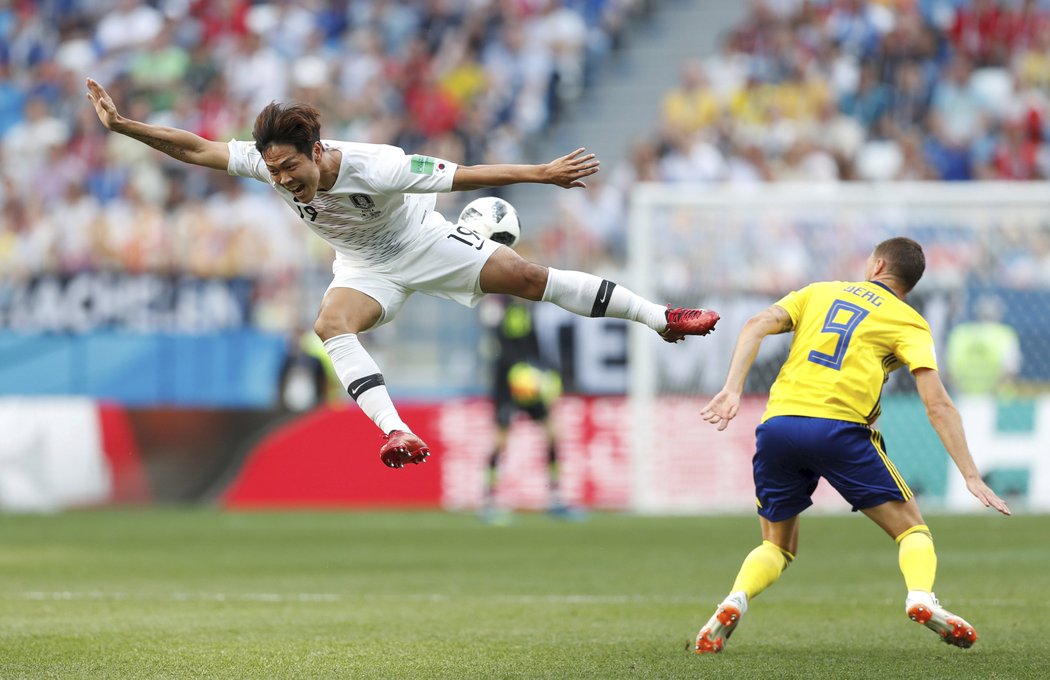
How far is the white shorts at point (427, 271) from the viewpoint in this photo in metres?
8.58

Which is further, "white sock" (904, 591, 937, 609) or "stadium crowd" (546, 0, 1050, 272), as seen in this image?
"stadium crowd" (546, 0, 1050, 272)

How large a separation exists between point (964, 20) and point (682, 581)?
12151 mm

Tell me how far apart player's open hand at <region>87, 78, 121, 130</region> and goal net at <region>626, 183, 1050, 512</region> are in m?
9.85

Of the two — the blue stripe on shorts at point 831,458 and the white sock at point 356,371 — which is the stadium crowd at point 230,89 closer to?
the white sock at point 356,371

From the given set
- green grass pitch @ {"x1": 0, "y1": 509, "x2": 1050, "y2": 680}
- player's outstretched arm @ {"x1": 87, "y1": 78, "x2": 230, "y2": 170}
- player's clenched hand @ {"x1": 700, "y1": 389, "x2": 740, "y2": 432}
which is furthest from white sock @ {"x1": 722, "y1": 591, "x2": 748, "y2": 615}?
player's outstretched arm @ {"x1": 87, "y1": 78, "x2": 230, "y2": 170}

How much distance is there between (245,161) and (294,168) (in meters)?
0.41

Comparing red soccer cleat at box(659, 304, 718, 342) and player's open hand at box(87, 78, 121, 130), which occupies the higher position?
player's open hand at box(87, 78, 121, 130)

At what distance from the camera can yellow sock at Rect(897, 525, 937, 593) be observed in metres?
6.98

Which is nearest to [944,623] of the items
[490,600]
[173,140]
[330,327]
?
[330,327]

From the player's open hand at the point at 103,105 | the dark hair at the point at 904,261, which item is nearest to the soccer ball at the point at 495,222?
the player's open hand at the point at 103,105

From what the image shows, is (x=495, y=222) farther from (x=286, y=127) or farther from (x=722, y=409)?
(x=722, y=409)

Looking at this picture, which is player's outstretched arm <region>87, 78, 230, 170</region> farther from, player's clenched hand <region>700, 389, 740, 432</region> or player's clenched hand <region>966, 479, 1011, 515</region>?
player's clenched hand <region>966, 479, 1011, 515</region>

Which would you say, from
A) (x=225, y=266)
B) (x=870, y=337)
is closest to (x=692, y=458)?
(x=225, y=266)

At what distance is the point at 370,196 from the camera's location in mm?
8172
